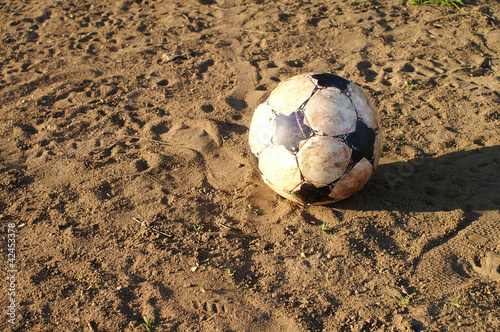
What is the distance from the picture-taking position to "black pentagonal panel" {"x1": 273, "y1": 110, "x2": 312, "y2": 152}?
283 cm

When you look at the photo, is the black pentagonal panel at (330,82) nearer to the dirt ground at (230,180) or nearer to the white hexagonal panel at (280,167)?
the white hexagonal panel at (280,167)

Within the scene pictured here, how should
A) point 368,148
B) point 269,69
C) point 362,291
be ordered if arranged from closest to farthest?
point 362,291
point 368,148
point 269,69

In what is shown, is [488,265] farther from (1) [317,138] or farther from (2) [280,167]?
(2) [280,167]

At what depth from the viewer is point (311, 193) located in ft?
9.82

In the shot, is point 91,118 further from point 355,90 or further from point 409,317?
point 409,317

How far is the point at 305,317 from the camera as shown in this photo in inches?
101

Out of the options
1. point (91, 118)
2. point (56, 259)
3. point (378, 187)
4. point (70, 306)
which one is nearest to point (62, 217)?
point (56, 259)

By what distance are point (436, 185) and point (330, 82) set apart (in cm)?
135

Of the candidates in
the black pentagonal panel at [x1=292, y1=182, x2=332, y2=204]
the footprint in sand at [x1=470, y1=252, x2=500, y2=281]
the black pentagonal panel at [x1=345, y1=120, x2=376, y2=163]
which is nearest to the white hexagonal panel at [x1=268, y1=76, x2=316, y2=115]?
the black pentagonal panel at [x1=345, y1=120, x2=376, y2=163]

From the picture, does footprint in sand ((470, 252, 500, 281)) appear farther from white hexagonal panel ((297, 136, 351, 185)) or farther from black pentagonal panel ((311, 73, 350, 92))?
black pentagonal panel ((311, 73, 350, 92))

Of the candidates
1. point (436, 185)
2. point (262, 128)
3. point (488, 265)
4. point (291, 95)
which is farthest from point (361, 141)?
point (488, 265)

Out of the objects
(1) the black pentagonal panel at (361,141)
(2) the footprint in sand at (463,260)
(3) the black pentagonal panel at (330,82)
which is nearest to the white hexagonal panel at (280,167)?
(1) the black pentagonal panel at (361,141)

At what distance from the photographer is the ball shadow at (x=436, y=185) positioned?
130 inches

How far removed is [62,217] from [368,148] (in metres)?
2.41
